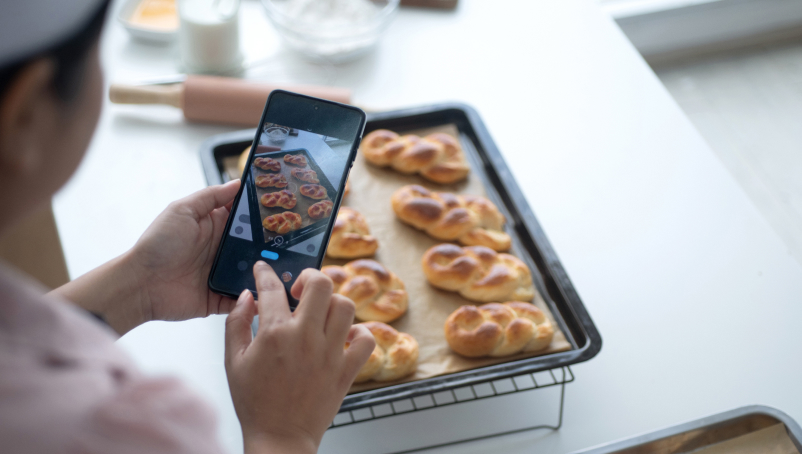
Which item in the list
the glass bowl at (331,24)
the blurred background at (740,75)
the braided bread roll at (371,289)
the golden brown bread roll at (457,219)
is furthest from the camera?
the blurred background at (740,75)

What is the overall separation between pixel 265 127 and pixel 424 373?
0.41m

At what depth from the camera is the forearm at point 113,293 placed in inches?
29.9

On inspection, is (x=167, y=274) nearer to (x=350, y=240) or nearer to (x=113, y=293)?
(x=113, y=293)

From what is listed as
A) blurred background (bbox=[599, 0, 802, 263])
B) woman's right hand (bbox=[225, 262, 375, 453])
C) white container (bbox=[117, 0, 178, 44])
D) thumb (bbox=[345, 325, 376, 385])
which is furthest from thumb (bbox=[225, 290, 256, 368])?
blurred background (bbox=[599, 0, 802, 263])

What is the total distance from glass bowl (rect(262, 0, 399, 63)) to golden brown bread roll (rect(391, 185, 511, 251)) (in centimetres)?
50

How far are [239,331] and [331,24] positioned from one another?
1001mm

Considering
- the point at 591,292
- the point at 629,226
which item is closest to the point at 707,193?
the point at 629,226

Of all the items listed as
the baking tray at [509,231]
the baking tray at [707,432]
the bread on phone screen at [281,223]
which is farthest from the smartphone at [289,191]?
the baking tray at [707,432]

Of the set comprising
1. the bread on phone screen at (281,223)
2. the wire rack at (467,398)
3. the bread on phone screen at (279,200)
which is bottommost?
the wire rack at (467,398)

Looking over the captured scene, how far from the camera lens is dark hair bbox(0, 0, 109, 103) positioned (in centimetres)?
30

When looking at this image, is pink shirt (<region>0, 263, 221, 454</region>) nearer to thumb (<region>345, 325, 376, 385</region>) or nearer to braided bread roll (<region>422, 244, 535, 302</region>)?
thumb (<region>345, 325, 376, 385</region>)

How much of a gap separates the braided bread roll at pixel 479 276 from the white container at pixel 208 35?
0.67 m

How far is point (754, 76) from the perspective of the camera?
2.50 meters

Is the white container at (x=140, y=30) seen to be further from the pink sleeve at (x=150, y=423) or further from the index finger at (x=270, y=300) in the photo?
the pink sleeve at (x=150, y=423)
